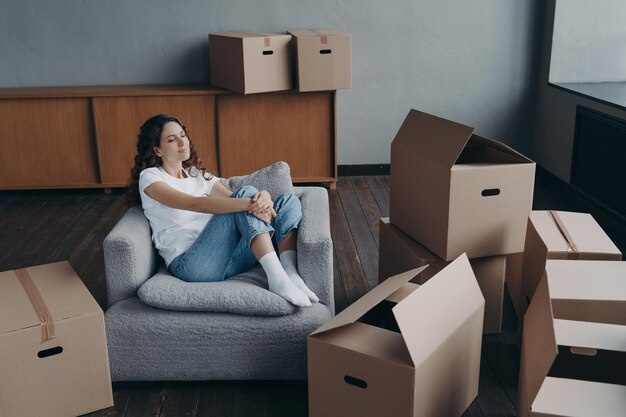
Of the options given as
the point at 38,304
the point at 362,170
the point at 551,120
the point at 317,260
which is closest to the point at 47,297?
the point at 38,304

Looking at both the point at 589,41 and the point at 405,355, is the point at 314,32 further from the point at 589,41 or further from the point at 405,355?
the point at 405,355

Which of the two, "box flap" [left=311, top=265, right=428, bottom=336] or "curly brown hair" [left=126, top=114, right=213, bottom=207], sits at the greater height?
"curly brown hair" [left=126, top=114, right=213, bottom=207]

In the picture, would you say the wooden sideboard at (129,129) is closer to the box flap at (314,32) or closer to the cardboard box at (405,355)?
the box flap at (314,32)

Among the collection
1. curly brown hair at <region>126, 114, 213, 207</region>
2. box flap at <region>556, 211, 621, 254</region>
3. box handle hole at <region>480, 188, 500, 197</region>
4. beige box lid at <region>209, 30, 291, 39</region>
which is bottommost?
box flap at <region>556, 211, 621, 254</region>

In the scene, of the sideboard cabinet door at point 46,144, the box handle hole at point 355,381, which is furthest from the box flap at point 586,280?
the sideboard cabinet door at point 46,144

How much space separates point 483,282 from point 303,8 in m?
2.64

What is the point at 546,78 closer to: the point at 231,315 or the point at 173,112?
the point at 173,112

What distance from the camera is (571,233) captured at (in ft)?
8.51

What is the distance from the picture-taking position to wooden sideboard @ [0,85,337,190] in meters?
4.38

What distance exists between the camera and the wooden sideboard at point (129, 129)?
4.38 meters

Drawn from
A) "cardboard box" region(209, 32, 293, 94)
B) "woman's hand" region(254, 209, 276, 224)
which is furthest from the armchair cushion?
"cardboard box" region(209, 32, 293, 94)

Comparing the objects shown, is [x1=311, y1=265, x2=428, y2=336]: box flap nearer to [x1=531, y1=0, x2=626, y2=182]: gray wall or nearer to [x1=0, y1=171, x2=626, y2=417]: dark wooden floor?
[x1=0, y1=171, x2=626, y2=417]: dark wooden floor

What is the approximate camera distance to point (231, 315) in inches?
92.2

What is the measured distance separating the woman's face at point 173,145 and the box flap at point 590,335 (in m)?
1.47
